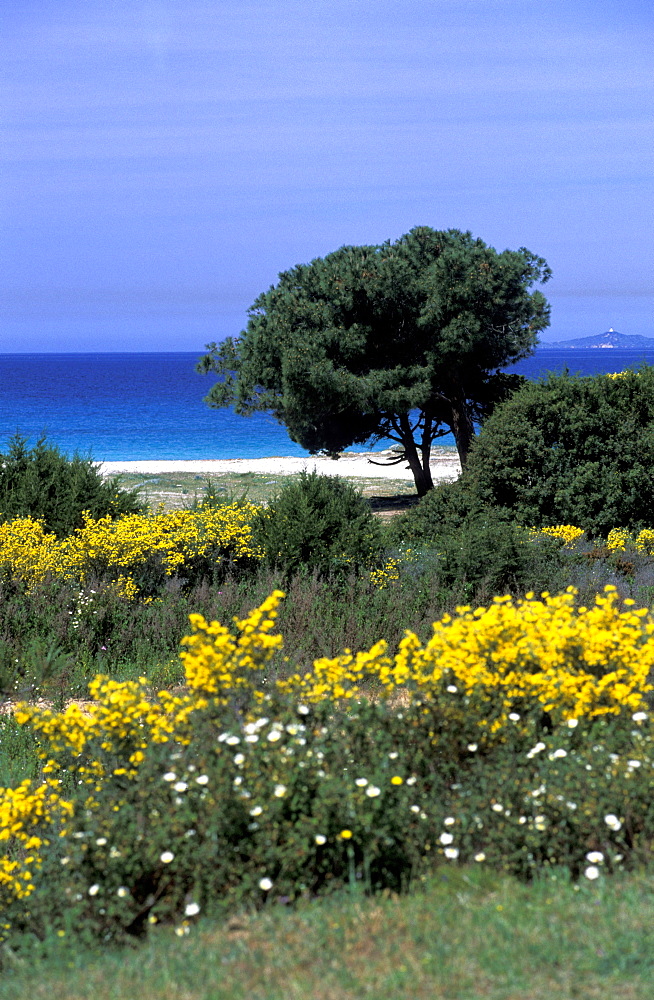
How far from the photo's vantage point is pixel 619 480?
12.4 m

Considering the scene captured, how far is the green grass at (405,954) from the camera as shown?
9.51 ft

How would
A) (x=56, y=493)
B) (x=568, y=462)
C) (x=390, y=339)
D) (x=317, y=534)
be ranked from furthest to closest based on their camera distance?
(x=390, y=339), (x=568, y=462), (x=56, y=493), (x=317, y=534)

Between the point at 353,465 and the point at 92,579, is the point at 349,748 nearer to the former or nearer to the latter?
the point at 92,579

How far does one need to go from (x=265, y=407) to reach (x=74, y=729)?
20.1 metres

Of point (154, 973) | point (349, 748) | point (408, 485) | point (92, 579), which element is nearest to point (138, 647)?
point (92, 579)

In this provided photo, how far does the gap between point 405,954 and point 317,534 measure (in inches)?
253

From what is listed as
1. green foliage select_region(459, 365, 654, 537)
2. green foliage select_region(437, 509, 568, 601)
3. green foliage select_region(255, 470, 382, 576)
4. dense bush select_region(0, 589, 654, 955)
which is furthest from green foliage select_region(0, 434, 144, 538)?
dense bush select_region(0, 589, 654, 955)

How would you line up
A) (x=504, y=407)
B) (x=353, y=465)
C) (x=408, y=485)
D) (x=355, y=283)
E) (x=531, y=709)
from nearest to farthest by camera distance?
1. (x=531, y=709)
2. (x=504, y=407)
3. (x=355, y=283)
4. (x=408, y=485)
5. (x=353, y=465)

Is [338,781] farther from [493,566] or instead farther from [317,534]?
[317,534]

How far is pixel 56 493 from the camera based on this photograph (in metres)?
10.9

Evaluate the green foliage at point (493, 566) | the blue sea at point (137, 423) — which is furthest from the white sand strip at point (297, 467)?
the green foliage at point (493, 566)

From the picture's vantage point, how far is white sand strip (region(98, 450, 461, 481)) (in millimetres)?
30953

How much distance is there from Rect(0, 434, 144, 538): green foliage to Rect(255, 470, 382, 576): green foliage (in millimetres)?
2170

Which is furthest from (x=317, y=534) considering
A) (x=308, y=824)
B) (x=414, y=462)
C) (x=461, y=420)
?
(x=414, y=462)
